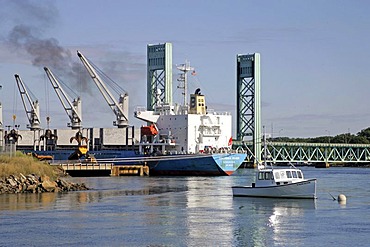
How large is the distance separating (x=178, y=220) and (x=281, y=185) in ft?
37.8

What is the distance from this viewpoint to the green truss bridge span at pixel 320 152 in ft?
513

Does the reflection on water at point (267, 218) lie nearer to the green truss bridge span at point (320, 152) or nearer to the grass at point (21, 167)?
the grass at point (21, 167)

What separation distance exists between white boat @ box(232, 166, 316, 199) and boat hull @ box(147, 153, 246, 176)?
3578 cm

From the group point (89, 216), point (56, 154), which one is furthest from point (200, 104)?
point (89, 216)

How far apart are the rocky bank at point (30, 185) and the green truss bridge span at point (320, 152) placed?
97.5 metres

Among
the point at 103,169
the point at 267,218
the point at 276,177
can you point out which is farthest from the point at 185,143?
the point at 267,218

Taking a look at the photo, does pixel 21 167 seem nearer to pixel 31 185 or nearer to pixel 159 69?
pixel 31 185

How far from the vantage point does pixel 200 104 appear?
91.1 metres

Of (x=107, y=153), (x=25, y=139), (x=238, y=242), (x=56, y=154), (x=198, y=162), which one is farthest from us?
(x=25, y=139)

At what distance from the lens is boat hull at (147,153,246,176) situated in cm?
8594

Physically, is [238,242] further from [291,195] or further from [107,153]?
[107,153]

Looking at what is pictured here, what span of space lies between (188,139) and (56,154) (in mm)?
26259

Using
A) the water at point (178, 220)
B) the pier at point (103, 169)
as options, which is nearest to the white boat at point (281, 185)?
the water at point (178, 220)

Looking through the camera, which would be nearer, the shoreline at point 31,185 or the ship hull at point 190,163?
the shoreline at point 31,185
